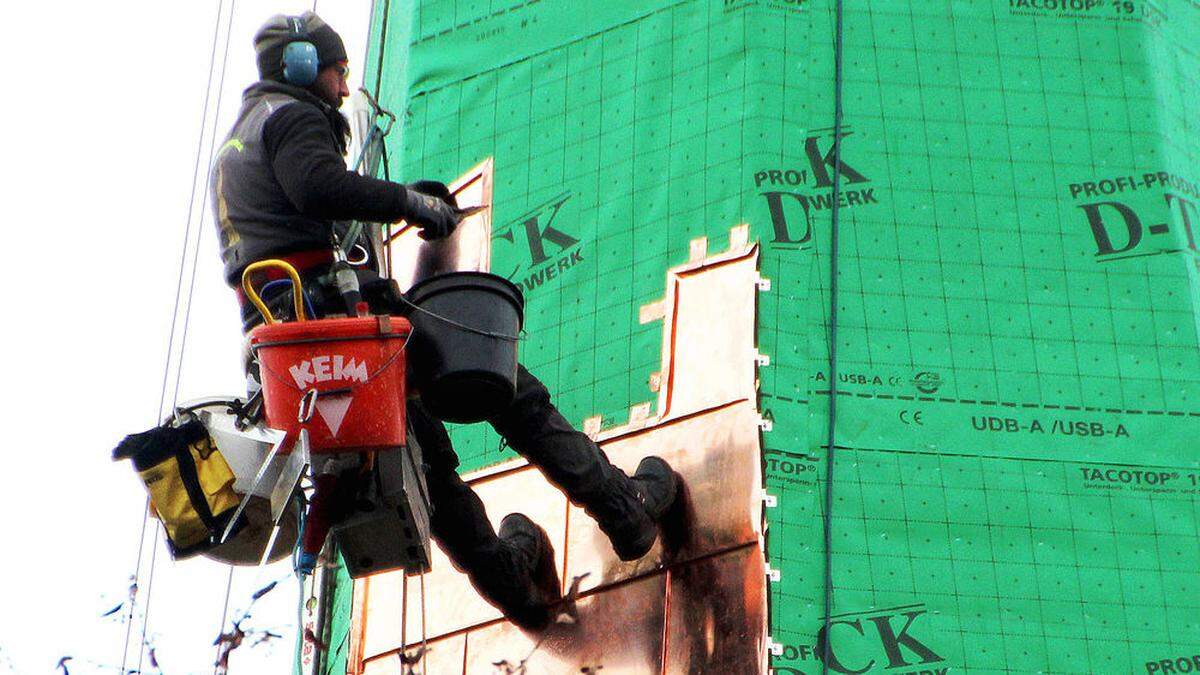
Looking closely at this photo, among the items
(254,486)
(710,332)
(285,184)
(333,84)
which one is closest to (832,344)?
(710,332)

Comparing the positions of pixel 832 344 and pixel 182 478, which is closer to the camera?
pixel 182 478

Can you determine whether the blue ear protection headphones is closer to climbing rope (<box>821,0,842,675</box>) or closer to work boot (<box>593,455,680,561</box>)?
work boot (<box>593,455,680,561</box>)

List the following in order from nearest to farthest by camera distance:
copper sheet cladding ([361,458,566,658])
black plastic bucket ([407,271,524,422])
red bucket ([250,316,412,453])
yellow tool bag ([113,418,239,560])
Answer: red bucket ([250,316,412,453])
yellow tool bag ([113,418,239,560])
black plastic bucket ([407,271,524,422])
copper sheet cladding ([361,458,566,658])

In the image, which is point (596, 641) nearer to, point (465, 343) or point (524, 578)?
point (524, 578)

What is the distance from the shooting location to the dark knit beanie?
684 cm

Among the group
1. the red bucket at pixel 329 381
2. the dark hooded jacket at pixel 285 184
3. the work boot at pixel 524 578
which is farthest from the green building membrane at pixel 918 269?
the red bucket at pixel 329 381

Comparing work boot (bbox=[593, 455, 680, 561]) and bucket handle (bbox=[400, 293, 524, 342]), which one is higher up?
bucket handle (bbox=[400, 293, 524, 342])

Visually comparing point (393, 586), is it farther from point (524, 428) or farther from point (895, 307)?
point (895, 307)

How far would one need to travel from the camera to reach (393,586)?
8.24 metres

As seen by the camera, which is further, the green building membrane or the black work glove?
the green building membrane

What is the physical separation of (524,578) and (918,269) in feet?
5.87

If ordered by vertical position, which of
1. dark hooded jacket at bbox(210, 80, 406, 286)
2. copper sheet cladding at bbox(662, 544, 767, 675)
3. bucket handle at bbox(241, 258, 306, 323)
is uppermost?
dark hooded jacket at bbox(210, 80, 406, 286)

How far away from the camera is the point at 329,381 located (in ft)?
19.8

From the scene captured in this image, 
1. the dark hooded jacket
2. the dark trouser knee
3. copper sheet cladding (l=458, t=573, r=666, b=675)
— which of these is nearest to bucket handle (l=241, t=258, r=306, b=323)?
the dark hooded jacket
